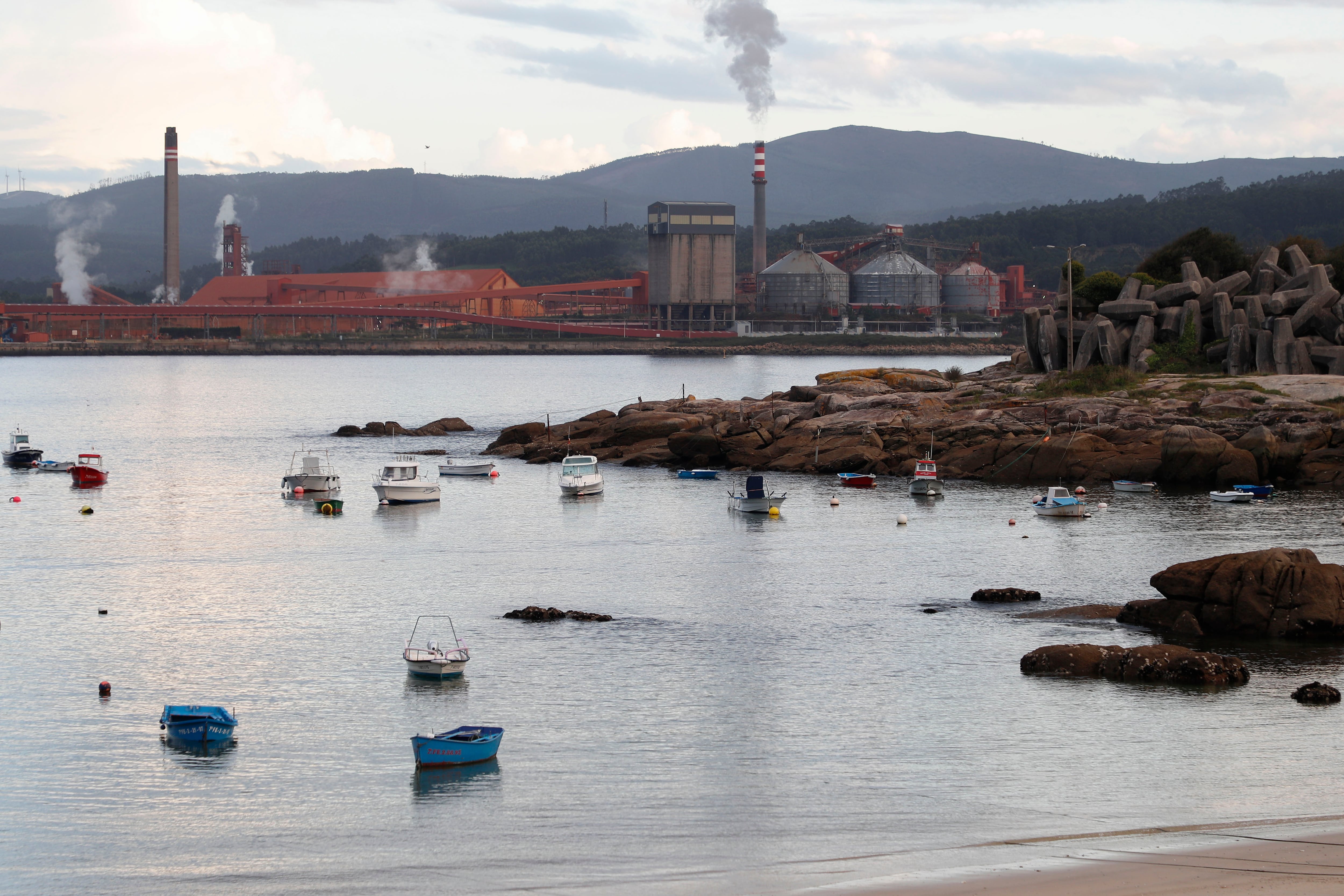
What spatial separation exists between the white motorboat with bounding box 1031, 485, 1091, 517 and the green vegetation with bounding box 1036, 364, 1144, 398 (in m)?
16.8

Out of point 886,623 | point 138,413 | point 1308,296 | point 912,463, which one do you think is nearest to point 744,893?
point 886,623

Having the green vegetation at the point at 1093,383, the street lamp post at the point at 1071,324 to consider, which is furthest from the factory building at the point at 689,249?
the green vegetation at the point at 1093,383

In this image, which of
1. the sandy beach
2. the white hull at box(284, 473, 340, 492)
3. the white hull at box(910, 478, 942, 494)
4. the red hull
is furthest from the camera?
the red hull

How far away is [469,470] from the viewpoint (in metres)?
65.5

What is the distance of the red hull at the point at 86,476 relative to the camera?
62.5 m

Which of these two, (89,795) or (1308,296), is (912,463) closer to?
(1308,296)

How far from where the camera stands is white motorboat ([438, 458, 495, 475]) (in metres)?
65.4

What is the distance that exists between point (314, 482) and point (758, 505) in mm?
19565

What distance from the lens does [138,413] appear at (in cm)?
10900

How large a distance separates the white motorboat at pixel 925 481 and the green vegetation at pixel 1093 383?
45.5ft

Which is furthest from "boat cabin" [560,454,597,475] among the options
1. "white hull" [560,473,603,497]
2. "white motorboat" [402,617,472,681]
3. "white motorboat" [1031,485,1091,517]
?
"white motorboat" [402,617,472,681]

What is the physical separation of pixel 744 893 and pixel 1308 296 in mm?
59806

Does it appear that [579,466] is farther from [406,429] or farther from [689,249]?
[689,249]

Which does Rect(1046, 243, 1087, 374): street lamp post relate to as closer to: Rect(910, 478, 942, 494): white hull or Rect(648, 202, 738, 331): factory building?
Rect(910, 478, 942, 494): white hull
